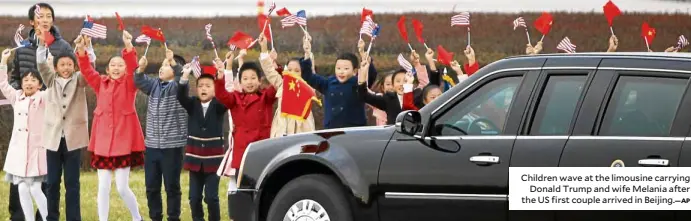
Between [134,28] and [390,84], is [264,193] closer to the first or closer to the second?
[390,84]

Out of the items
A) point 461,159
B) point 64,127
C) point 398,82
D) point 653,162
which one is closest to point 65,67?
point 64,127

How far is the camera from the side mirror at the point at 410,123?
1007 centimetres

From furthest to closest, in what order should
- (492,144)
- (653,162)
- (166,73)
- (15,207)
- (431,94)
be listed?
1. (15,207)
2. (166,73)
3. (431,94)
4. (492,144)
5. (653,162)

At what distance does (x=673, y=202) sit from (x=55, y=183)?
242 inches

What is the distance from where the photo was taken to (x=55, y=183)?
13.9 m

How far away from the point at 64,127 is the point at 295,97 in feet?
5.57

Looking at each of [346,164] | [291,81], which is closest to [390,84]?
[291,81]

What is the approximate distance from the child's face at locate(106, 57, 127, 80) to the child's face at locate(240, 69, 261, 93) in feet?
3.21

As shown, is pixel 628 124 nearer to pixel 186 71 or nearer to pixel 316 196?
pixel 316 196

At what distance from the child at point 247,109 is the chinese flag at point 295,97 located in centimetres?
27

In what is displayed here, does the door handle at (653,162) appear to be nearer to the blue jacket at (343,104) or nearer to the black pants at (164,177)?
the blue jacket at (343,104)

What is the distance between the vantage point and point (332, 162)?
10.4m

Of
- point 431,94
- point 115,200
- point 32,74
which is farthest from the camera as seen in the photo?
point 115,200

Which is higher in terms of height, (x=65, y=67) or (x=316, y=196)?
(x=65, y=67)
